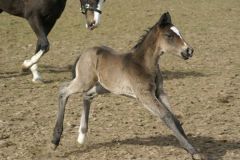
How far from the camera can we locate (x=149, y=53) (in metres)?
5.50

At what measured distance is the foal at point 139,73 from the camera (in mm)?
5207

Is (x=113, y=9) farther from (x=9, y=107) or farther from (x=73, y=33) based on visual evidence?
(x=9, y=107)

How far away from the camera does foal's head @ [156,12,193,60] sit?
5.30 meters

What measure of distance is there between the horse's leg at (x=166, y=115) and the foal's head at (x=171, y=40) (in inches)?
19.2

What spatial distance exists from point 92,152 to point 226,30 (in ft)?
31.4

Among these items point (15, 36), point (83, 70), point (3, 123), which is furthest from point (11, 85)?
point (15, 36)

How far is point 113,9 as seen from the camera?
18.3 metres

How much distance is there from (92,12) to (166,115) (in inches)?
136

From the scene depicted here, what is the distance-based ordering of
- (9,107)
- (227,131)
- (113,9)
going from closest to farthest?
1. (227,131)
2. (9,107)
3. (113,9)

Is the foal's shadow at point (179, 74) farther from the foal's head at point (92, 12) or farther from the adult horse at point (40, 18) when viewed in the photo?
the adult horse at point (40, 18)

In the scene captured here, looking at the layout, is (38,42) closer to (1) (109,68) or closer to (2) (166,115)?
(1) (109,68)

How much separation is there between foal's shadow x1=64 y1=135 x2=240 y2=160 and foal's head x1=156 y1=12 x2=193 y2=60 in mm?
1130

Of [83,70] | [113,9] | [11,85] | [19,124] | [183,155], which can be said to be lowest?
[113,9]

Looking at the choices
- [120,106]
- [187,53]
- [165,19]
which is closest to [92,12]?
[120,106]
